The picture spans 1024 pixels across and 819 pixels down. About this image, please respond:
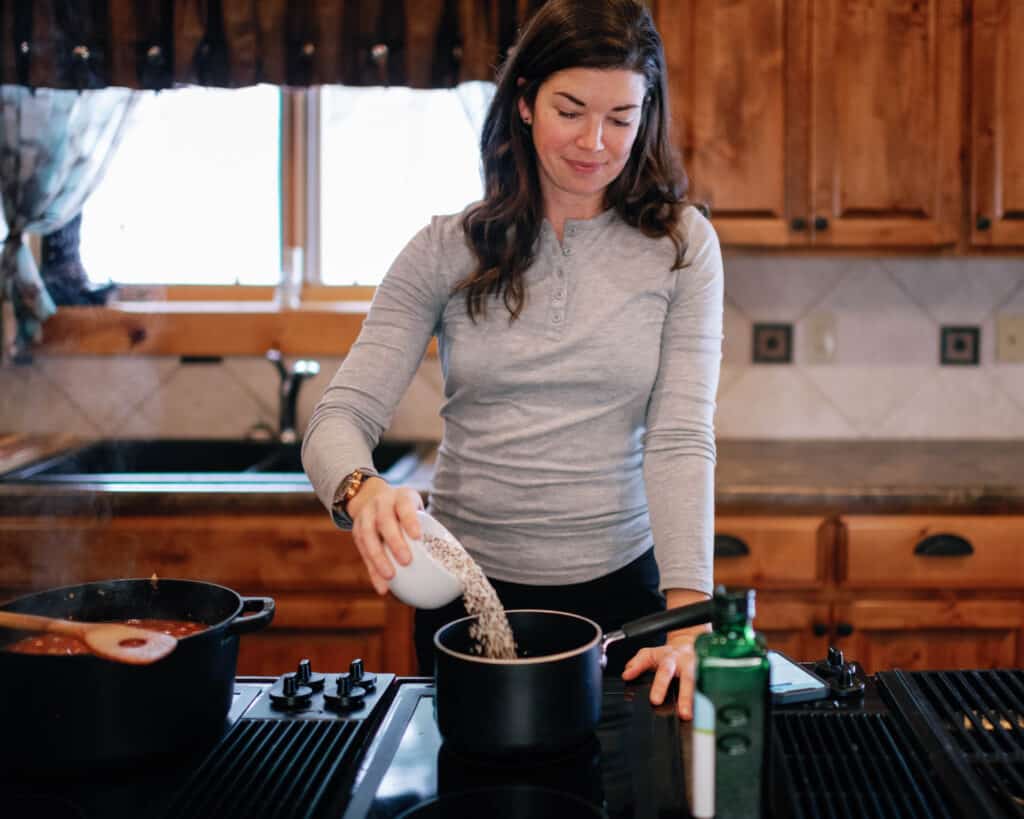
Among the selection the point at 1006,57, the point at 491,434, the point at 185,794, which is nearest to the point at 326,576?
the point at 491,434

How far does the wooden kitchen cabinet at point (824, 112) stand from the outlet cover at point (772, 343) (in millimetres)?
381

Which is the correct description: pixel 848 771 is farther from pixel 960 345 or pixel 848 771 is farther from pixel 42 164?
pixel 42 164

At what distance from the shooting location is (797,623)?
2.13m

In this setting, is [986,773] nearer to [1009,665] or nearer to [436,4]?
[1009,665]

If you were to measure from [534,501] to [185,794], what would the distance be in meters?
0.69

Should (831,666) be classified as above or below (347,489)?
below

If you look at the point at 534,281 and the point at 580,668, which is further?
the point at 534,281

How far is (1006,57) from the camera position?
2322 millimetres

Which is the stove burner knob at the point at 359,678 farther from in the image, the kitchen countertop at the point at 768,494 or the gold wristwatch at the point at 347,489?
the kitchen countertop at the point at 768,494

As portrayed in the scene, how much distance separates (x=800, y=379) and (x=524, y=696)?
83.0 inches

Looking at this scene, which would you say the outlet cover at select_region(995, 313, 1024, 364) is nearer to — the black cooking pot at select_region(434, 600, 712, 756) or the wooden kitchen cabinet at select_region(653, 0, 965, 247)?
the wooden kitchen cabinet at select_region(653, 0, 965, 247)

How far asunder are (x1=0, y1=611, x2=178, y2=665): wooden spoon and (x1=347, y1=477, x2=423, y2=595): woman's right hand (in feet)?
0.59

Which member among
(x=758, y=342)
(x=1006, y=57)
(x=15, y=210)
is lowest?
(x=758, y=342)

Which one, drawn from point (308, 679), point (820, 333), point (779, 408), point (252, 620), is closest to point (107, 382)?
point (779, 408)
